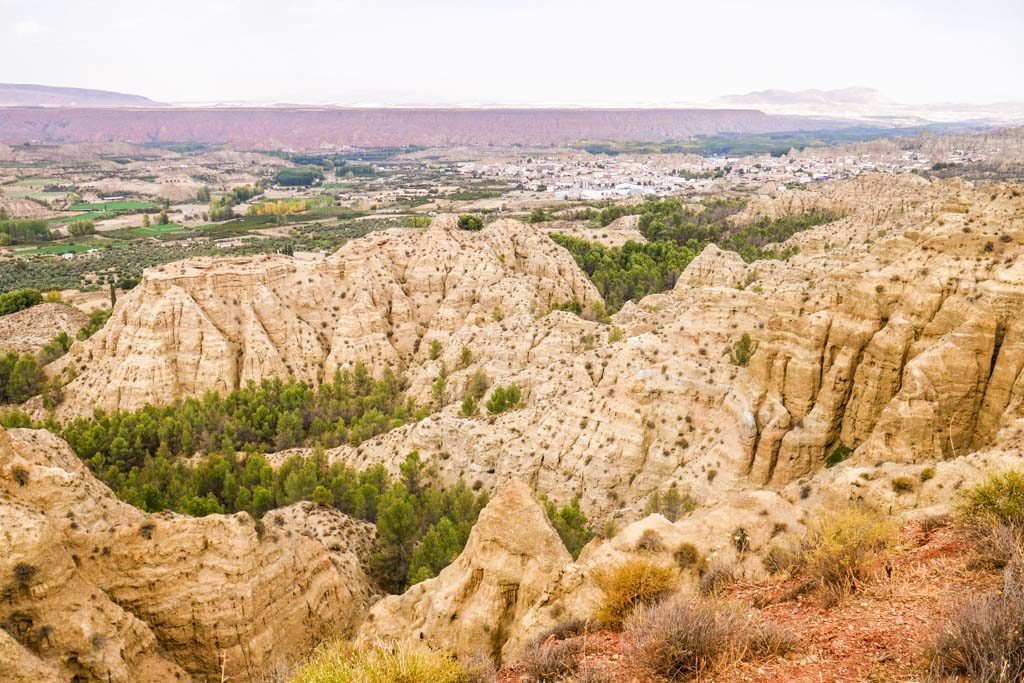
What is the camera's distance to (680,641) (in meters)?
8.63

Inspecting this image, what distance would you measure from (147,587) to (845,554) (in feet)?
57.4

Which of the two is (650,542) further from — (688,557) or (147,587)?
(147,587)

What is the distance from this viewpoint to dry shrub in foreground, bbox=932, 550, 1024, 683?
665cm

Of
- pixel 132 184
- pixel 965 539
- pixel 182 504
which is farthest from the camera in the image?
pixel 132 184

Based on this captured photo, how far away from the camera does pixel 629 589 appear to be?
1141 centimetres

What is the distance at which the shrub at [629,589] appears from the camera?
1112 centimetres

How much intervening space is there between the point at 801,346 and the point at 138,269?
310ft

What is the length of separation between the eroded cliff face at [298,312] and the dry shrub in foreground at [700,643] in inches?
1578

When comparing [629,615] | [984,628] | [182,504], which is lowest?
[182,504]

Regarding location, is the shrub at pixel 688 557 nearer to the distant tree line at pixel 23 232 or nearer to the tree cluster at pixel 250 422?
the tree cluster at pixel 250 422

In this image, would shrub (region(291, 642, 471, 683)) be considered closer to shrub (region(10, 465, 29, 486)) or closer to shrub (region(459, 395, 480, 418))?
shrub (region(10, 465, 29, 486))

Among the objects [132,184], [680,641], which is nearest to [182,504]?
[680,641]

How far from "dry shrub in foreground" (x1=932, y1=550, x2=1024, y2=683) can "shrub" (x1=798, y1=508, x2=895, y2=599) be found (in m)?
2.55

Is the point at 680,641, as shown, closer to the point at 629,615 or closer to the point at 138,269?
the point at 629,615
